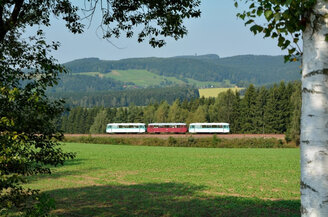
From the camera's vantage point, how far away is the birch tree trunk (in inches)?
145

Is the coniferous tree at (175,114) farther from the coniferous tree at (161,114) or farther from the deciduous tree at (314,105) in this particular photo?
the deciduous tree at (314,105)

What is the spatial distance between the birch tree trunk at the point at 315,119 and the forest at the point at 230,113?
244 feet

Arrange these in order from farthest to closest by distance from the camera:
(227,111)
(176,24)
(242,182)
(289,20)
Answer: (227,111)
(242,182)
(176,24)
(289,20)

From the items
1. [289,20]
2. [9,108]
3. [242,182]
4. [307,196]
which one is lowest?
[242,182]

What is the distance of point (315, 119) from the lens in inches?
147

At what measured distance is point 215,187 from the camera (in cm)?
2453

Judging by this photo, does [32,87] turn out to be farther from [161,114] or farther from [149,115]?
[149,115]

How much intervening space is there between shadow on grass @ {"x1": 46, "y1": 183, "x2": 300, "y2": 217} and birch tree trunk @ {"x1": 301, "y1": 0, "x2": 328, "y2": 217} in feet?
39.9

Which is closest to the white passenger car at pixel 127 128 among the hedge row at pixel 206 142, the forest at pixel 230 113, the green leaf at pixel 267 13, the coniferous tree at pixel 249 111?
the hedge row at pixel 206 142

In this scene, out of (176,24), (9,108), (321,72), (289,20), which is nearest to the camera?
(321,72)

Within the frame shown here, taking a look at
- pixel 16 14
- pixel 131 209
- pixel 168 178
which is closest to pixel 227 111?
pixel 168 178

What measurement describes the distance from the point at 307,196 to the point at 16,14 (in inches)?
288

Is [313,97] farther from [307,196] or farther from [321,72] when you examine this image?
[307,196]

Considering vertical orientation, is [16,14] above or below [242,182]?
above
